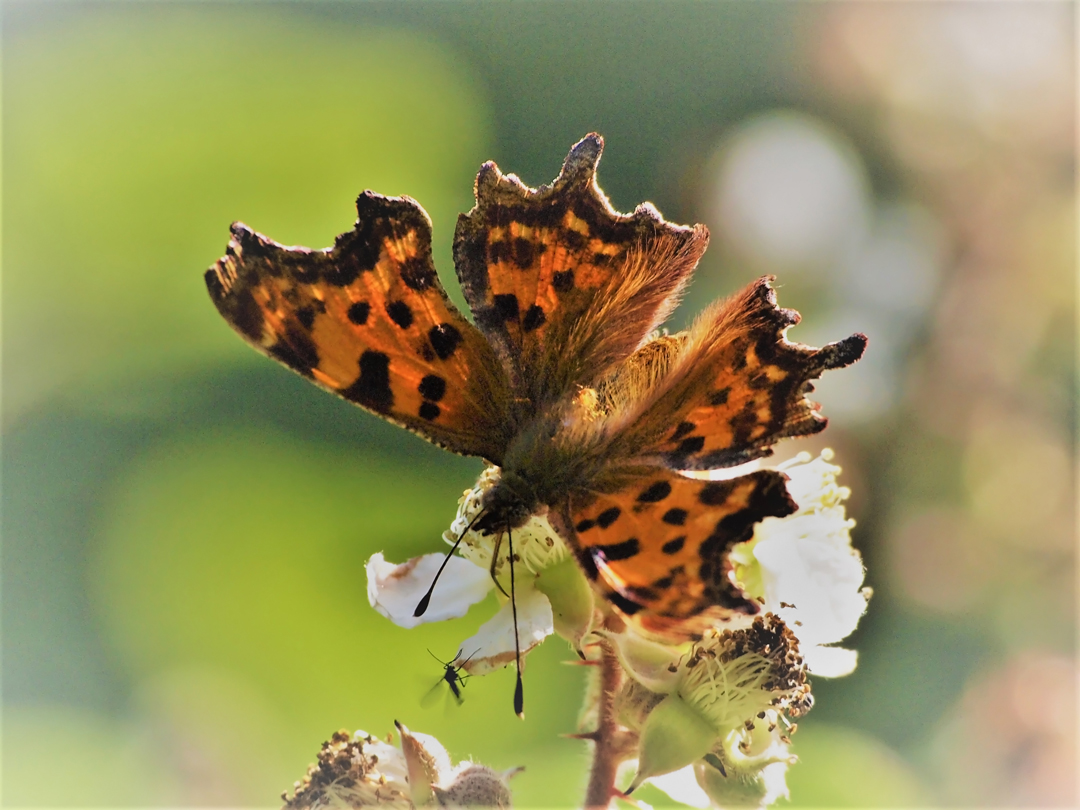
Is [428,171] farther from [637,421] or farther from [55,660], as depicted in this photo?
[637,421]

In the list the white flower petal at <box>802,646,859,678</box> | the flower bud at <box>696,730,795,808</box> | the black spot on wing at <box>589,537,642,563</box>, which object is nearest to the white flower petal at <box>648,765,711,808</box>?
the flower bud at <box>696,730,795,808</box>

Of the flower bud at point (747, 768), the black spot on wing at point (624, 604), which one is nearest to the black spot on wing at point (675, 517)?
the black spot on wing at point (624, 604)

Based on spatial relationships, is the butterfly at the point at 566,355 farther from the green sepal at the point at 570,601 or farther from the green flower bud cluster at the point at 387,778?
the green flower bud cluster at the point at 387,778

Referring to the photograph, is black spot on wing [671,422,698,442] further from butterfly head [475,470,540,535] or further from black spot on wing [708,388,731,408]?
butterfly head [475,470,540,535]

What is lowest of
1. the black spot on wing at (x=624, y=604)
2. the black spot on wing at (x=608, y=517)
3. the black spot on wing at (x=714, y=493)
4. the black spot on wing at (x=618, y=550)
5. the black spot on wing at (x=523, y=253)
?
the black spot on wing at (x=624, y=604)

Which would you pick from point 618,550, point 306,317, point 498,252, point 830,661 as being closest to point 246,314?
point 306,317

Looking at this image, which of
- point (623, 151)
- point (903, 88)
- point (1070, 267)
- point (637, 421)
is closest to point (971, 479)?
point (1070, 267)

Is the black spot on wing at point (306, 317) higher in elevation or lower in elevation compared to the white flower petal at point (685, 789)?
higher
